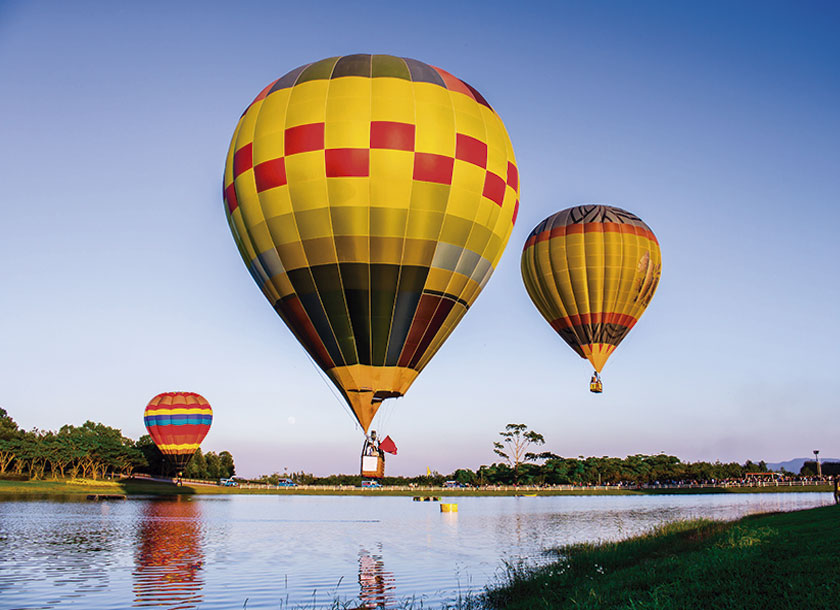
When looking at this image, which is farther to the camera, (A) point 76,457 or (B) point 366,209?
(A) point 76,457

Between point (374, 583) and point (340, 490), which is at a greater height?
point (374, 583)

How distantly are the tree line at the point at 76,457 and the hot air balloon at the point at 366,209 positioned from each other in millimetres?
82053

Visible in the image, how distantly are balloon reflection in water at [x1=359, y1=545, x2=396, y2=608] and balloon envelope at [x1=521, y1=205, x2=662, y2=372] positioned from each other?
2499 cm

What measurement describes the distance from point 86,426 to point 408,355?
135860 mm

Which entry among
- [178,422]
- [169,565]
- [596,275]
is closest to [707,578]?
[169,565]

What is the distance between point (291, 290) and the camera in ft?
83.7

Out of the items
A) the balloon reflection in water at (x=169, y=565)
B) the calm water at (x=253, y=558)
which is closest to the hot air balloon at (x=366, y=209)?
the calm water at (x=253, y=558)

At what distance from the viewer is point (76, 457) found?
94375 millimetres

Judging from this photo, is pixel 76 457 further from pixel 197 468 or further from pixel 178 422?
pixel 197 468

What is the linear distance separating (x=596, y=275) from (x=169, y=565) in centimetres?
3202

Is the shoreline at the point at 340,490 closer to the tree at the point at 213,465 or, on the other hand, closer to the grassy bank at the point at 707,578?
the tree at the point at 213,465

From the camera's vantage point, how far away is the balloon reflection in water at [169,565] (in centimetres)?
1848

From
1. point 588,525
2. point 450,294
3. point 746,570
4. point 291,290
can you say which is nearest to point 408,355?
point 450,294

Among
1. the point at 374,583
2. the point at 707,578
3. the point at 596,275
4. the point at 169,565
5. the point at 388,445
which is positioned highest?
the point at 596,275
